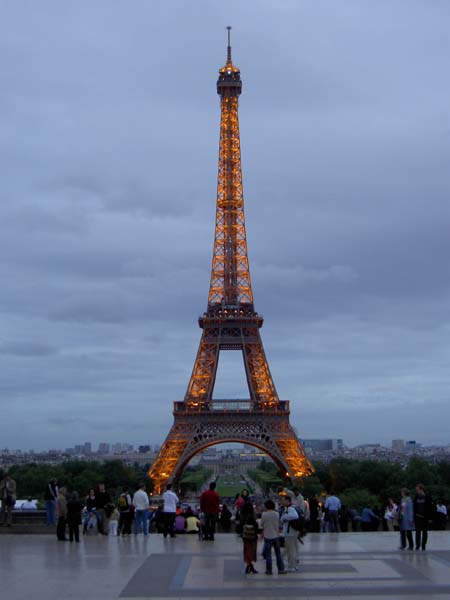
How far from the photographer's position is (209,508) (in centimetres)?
2509

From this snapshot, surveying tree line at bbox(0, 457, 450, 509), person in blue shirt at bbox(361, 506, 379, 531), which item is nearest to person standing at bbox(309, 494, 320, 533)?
person in blue shirt at bbox(361, 506, 379, 531)

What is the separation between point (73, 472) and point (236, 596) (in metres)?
Result: 105

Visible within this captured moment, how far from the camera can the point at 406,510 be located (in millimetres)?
22469

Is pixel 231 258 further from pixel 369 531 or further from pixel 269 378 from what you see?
pixel 369 531

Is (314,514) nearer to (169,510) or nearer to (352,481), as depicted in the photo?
(169,510)

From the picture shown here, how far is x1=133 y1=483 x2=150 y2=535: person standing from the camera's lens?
2650 centimetres

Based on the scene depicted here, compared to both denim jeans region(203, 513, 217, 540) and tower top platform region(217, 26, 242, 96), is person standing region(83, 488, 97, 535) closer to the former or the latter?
denim jeans region(203, 513, 217, 540)

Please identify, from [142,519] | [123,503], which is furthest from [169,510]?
[123,503]

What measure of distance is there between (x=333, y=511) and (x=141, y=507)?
7122 mm

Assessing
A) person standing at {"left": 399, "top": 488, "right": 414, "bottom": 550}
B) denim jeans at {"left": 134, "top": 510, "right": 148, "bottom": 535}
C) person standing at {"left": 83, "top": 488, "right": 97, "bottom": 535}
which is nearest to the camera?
person standing at {"left": 399, "top": 488, "right": 414, "bottom": 550}

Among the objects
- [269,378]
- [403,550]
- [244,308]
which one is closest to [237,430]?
[269,378]

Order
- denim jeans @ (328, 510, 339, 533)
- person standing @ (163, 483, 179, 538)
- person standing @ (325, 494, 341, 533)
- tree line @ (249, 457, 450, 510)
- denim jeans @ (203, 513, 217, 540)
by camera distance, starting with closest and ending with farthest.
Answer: denim jeans @ (203, 513, 217, 540), person standing @ (163, 483, 179, 538), person standing @ (325, 494, 341, 533), denim jeans @ (328, 510, 339, 533), tree line @ (249, 457, 450, 510)

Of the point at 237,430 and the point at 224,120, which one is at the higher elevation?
the point at 224,120

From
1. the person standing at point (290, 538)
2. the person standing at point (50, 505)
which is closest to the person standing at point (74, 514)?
the person standing at point (50, 505)
